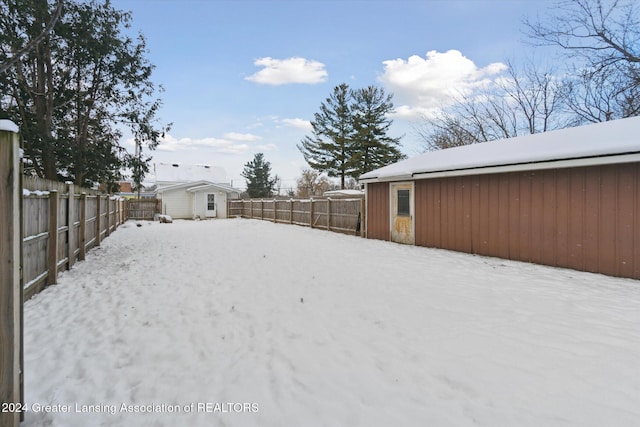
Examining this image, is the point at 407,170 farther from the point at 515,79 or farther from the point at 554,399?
the point at 515,79

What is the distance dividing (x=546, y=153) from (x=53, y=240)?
9037mm

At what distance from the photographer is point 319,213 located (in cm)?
1427

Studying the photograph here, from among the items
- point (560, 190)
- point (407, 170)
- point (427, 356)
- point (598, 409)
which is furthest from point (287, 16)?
point (598, 409)

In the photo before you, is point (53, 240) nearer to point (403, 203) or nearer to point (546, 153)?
point (403, 203)

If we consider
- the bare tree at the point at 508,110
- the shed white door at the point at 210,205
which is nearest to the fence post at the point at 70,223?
the shed white door at the point at 210,205

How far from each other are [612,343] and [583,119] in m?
15.8

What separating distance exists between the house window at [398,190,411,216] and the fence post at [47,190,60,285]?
850 cm

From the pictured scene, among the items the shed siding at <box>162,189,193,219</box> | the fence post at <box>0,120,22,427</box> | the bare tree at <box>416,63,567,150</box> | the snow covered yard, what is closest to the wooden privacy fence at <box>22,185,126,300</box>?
the snow covered yard

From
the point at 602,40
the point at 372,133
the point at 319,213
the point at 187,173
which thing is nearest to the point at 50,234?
the point at 319,213

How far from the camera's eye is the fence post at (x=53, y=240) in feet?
15.9

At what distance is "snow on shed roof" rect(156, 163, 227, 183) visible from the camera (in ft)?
90.6

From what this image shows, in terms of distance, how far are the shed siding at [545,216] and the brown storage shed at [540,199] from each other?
0.02 m

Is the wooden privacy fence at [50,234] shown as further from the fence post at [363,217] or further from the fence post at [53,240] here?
the fence post at [363,217]

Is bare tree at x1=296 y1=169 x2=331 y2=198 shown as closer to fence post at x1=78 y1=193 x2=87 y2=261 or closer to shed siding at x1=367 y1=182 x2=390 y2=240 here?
shed siding at x1=367 y1=182 x2=390 y2=240
